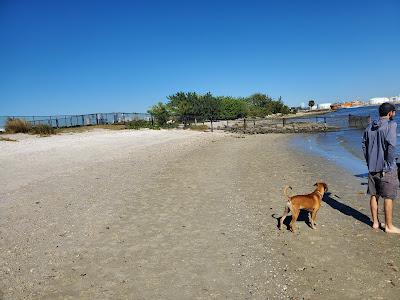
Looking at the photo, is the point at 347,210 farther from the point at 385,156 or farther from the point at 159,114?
the point at 159,114

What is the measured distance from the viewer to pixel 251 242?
19.4ft

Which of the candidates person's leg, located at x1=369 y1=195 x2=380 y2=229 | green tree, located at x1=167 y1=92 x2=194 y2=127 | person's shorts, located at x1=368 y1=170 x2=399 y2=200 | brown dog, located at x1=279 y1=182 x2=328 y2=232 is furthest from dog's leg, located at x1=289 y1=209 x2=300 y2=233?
green tree, located at x1=167 y1=92 x2=194 y2=127

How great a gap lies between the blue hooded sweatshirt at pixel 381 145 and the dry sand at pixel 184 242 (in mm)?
1233

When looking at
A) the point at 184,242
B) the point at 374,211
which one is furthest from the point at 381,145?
the point at 184,242

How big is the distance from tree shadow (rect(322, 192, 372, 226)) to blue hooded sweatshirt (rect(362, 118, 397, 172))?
124 centimetres

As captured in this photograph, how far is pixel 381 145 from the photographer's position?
606cm

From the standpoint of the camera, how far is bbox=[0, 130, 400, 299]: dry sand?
4.48 meters

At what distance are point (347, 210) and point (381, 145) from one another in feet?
6.83

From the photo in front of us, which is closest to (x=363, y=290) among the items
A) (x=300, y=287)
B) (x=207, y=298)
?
(x=300, y=287)

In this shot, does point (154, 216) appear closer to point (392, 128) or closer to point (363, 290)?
point (363, 290)

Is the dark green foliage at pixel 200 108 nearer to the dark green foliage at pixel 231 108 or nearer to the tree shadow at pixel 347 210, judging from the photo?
the dark green foliage at pixel 231 108

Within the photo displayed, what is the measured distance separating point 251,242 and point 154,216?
2442 mm

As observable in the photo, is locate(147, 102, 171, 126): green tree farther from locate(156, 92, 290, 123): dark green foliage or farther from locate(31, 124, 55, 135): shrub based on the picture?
locate(31, 124, 55, 135): shrub

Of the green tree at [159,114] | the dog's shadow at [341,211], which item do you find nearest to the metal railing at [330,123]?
the green tree at [159,114]
